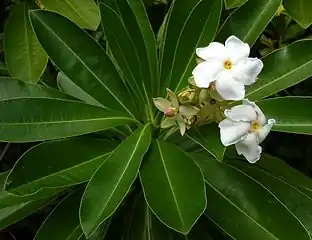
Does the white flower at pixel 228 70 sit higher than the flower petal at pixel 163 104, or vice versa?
the white flower at pixel 228 70

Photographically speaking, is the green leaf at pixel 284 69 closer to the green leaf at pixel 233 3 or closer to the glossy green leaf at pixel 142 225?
the green leaf at pixel 233 3

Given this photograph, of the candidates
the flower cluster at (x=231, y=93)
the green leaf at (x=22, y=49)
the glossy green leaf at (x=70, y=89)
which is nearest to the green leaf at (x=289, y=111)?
the flower cluster at (x=231, y=93)

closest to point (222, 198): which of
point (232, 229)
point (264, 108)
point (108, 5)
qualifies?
point (232, 229)

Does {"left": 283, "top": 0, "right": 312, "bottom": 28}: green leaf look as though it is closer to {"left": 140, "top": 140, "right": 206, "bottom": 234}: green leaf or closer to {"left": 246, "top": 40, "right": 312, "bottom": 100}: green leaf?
{"left": 246, "top": 40, "right": 312, "bottom": 100}: green leaf

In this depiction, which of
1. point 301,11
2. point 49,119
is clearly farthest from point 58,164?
point 301,11

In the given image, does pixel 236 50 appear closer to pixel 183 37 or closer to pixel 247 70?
pixel 247 70

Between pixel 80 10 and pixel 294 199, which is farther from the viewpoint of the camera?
pixel 80 10

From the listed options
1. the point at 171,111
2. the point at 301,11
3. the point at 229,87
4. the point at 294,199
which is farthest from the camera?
the point at 301,11
